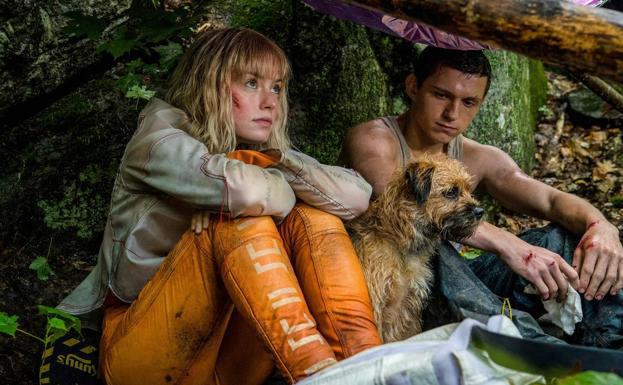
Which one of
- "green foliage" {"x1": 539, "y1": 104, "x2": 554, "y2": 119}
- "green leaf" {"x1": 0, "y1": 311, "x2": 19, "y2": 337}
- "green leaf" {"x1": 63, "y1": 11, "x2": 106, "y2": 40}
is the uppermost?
"green leaf" {"x1": 63, "y1": 11, "x2": 106, "y2": 40}

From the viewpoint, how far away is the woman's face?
3.53 m

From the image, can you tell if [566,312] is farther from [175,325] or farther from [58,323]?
[58,323]

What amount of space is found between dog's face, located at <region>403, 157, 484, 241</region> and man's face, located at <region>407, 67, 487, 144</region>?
0.32 meters

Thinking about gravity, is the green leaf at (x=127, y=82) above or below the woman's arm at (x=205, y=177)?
below

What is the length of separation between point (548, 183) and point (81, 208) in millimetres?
4203

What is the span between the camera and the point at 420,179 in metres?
3.64

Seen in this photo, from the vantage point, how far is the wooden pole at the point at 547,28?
1.91m

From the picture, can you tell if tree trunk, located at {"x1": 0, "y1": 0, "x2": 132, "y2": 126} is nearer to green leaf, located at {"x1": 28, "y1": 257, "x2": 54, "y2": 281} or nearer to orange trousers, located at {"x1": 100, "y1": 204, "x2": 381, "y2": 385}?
green leaf, located at {"x1": 28, "y1": 257, "x2": 54, "y2": 281}

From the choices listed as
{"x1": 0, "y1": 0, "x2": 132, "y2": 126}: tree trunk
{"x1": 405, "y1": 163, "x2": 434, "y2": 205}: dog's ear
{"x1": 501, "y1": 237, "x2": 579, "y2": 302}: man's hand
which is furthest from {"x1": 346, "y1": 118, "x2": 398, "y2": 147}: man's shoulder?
{"x1": 0, "y1": 0, "x2": 132, "y2": 126}: tree trunk

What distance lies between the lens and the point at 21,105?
200 inches

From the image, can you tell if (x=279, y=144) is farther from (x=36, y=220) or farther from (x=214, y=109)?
(x=36, y=220)

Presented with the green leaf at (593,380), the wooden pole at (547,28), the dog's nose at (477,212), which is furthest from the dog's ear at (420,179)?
the green leaf at (593,380)

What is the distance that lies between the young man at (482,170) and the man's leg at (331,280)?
931 millimetres

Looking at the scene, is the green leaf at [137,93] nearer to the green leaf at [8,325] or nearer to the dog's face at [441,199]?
the green leaf at [8,325]
